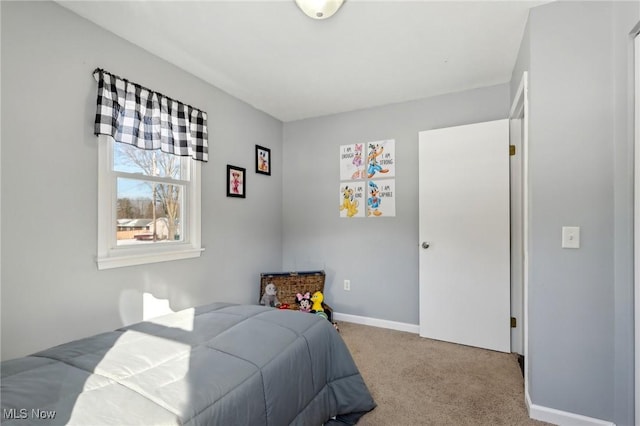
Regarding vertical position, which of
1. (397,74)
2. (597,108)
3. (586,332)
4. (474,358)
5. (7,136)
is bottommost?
(474,358)

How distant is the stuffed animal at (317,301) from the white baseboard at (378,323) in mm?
373

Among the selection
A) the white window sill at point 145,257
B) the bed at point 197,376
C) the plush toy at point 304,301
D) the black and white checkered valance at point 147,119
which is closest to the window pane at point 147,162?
the black and white checkered valance at point 147,119

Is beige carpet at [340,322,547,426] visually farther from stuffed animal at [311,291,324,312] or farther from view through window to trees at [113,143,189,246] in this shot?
view through window to trees at [113,143,189,246]

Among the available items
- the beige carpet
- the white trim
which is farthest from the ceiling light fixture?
the beige carpet

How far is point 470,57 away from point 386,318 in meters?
2.60

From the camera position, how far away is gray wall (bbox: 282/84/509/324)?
123 inches

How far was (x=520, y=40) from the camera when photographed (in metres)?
2.17

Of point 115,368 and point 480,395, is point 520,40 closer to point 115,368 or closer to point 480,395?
point 480,395

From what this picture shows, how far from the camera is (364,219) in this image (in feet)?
11.2

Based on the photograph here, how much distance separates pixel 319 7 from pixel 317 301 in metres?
2.65

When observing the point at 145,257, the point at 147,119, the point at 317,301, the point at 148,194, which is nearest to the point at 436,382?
the point at 317,301

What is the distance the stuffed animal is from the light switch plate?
2241 mm

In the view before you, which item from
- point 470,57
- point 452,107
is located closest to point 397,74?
point 470,57

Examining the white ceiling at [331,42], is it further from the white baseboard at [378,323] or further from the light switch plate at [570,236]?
the white baseboard at [378,323]
